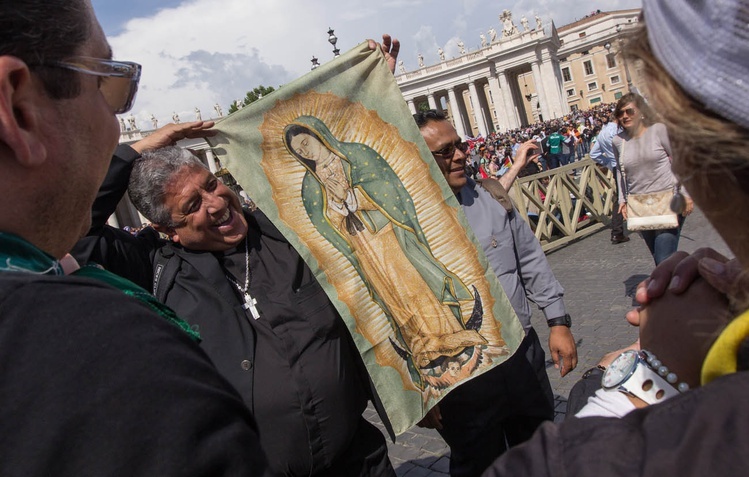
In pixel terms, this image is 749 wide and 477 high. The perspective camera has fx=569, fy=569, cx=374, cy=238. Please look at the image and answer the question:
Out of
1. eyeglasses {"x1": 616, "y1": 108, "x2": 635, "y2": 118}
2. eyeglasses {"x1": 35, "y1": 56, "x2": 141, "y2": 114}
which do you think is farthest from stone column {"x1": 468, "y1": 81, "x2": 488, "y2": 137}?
eyeglasses {"x1": 35, "y1": 56, "x2": 141, "y2": 114}

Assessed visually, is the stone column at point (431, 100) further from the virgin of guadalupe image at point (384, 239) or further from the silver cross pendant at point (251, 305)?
the silver cross pendant at point (251, 305)

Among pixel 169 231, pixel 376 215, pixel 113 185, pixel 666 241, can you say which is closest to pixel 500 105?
pixel 666 241

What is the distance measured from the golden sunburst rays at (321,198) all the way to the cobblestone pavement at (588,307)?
873mm

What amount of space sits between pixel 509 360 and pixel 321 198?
1.25 metres

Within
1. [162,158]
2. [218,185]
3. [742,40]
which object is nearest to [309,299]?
[218,185]

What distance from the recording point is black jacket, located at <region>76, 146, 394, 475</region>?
2.03 meters

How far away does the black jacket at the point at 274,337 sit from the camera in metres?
2.03

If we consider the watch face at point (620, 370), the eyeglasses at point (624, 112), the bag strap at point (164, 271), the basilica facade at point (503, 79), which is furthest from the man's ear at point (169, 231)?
the basilica facade at point (503, 79)

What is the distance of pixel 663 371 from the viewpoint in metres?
0.91

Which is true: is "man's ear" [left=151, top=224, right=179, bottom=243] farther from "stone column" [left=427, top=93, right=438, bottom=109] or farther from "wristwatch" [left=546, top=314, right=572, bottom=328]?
"stone column" [left=427, top=93, right=438, bottom=109]

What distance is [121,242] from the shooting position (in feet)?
7.43

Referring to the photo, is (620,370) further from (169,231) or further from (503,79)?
(503,79)

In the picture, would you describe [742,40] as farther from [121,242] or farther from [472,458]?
[472,458]

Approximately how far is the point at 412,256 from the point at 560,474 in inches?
62.4
